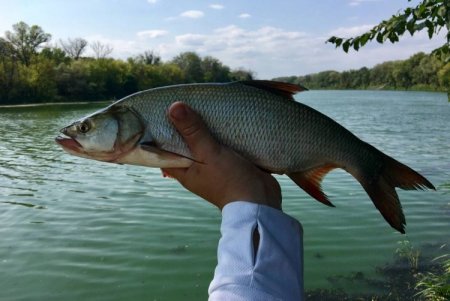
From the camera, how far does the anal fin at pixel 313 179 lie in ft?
9.63

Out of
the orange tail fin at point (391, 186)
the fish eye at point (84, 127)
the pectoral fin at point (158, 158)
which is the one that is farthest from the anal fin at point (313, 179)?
the fish eye at point (84, 127)

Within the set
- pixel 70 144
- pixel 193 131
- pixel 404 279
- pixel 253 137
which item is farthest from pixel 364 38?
pixel 404 279

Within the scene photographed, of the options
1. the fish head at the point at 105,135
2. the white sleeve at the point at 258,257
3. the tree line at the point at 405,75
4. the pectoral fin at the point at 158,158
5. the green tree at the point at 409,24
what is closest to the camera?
the white sleeve at the point at 258,257

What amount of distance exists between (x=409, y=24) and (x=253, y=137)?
3.55 meters

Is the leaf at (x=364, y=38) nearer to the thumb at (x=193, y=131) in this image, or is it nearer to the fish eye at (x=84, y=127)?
the thumb at (x=193, y=131)

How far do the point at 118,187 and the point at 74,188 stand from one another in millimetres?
1467

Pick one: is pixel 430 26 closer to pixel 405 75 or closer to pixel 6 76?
pixel 6 76

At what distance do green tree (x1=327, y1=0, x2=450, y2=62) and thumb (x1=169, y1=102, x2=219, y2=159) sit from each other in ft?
11.4

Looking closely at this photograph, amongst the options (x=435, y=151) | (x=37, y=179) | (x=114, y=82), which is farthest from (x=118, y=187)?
(x=114, y=82)

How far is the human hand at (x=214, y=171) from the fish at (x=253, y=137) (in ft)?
0.25

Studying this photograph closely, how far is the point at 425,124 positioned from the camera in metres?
35.5

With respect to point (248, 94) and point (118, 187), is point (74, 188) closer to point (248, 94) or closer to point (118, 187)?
point (118, 187)

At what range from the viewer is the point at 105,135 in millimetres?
2996

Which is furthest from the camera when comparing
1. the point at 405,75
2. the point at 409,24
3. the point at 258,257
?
the point at 405,75
